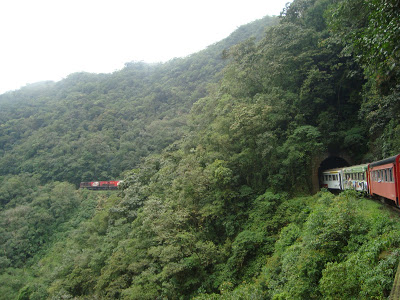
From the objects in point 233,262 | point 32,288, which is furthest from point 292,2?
point 32,288

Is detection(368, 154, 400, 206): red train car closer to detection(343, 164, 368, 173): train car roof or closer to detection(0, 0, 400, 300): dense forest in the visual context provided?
detection(343, 164, 368, 173): train car roof

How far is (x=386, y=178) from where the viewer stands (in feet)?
29.2

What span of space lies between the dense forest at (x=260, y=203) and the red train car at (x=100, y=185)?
9.69 feet

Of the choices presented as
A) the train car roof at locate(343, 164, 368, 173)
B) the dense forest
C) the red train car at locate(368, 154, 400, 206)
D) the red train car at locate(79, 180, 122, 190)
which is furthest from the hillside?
the red train car at locate(368, 154, 400, 206)

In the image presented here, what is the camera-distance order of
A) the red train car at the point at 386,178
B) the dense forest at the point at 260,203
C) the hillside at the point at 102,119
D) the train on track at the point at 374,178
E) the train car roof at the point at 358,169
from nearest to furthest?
the dense forest at the point at 260,203
the red train car at the point at 386,178
the train on track at the point at 374,178
the train car roof at the point at 358,169
the hillside at the point at 102,119

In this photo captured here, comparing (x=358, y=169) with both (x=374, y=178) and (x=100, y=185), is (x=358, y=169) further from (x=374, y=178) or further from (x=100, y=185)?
(x=100, y=185)

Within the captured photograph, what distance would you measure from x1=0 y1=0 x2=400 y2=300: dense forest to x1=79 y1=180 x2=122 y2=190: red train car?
2.95m

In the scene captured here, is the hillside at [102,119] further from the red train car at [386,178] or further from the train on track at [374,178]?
the red train car at [386,178]

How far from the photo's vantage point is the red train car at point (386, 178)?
26.0 feet

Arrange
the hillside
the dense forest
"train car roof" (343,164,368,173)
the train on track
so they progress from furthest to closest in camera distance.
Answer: the hillside < "train car roof" (343,164,368,173) < the train on track < the dense forest

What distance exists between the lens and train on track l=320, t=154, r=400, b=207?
8.07 meters

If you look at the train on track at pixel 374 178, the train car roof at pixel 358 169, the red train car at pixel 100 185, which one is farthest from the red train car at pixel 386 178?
the red train car at pixel 100 185

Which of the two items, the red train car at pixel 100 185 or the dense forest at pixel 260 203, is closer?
the dense forest at pixel 260 203

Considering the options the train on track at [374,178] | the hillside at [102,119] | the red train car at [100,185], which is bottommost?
the red train car at [100,185]
